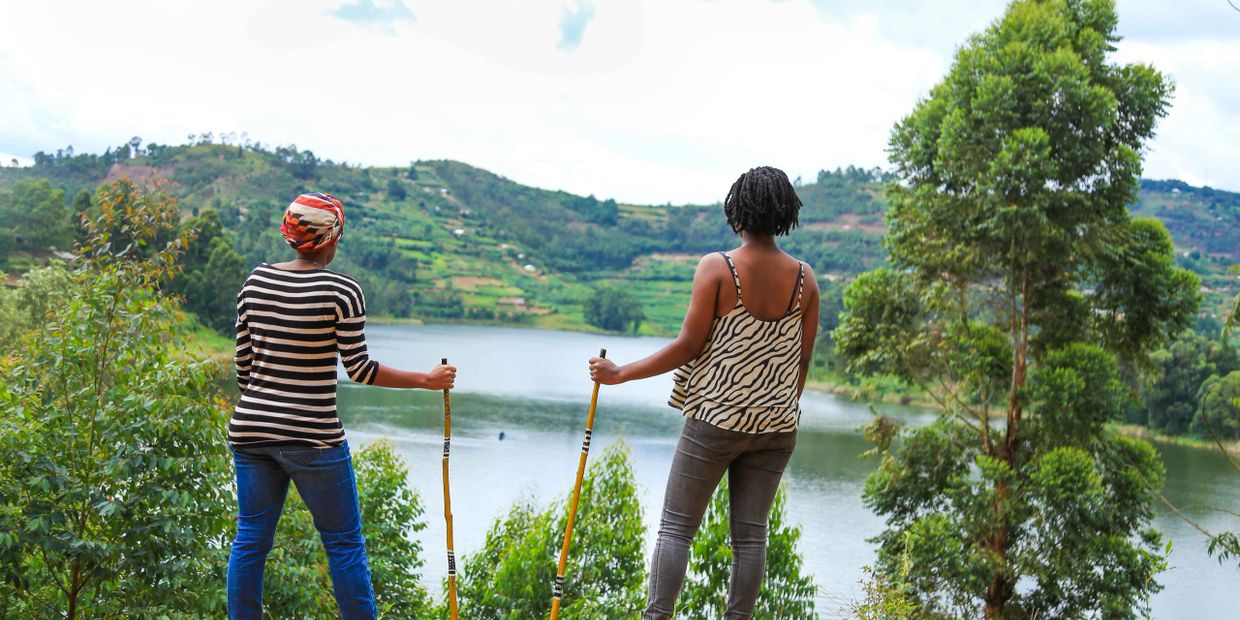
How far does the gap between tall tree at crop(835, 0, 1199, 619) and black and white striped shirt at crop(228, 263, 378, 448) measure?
41.9ft

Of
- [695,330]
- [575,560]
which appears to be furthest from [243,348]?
Answer: [575,560]

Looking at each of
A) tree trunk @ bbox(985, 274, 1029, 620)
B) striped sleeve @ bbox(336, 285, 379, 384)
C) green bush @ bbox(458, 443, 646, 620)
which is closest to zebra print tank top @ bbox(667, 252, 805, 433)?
striped sleeve @ bbox(336, 285, 379, 384)

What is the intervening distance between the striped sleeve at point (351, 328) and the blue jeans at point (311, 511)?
24 centimetres

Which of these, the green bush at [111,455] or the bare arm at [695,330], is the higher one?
the bare arm at [695,330]

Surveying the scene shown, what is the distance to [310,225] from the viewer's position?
2.85 m

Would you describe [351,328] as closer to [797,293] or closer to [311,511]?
[311,511]

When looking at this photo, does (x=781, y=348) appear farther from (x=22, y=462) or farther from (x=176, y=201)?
(x=176, y=201)

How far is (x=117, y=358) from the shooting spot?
4348mm

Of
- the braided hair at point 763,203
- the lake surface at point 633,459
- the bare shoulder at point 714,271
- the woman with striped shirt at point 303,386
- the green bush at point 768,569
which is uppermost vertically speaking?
the braided hair at point 763,203

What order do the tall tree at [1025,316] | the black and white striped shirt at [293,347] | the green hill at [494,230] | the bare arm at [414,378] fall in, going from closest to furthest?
the black and white striped shirt at [293,347] < the bare arm at [414,378] < the tall tree at [1025,316] < the green hill at [494,230]

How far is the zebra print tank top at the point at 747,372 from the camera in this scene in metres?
3.00

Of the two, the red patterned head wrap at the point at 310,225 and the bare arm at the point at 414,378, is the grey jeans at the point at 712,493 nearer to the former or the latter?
the bare arm at the point at 414,378

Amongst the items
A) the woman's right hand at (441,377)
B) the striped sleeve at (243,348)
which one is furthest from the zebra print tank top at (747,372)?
the striped sleeve at (243,348)

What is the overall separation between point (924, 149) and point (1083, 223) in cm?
270
